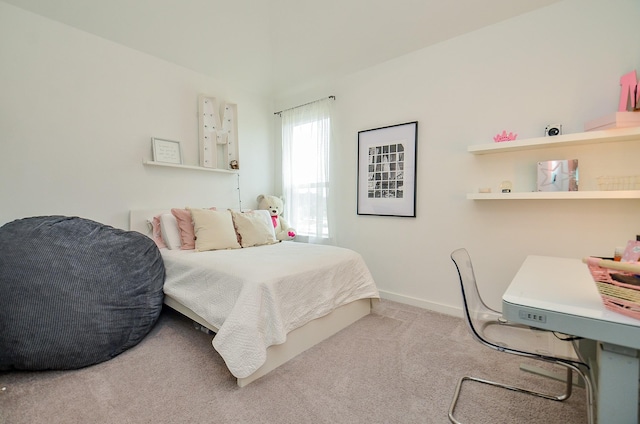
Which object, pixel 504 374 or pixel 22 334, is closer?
pixel 22 334

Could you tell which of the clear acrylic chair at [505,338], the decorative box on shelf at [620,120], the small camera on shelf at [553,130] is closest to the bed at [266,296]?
the clear acrylic chair at [505,338]

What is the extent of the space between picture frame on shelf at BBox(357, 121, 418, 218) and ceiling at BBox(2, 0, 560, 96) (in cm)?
80

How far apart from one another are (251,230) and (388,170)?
61.8 inches

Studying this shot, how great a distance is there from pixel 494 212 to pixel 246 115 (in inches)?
123

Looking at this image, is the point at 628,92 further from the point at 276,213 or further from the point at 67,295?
the point at 67,295

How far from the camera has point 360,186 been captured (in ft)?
10.5

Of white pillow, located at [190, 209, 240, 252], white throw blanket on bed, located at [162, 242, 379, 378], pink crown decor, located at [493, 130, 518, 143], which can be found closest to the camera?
white throw blanket on bed, located at [162, 242, 379, 378]

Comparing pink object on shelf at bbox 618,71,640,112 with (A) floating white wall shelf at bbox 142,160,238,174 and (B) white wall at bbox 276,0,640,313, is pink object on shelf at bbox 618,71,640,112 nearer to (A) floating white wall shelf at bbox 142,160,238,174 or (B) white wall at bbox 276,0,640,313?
(B) white wall at bbox 276,0,640,313

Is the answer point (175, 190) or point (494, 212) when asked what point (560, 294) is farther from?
point (175, 190)

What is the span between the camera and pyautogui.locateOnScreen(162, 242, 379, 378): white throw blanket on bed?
1581 millimetres

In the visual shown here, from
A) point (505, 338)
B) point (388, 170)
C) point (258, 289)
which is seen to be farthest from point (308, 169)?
point (505, 338)

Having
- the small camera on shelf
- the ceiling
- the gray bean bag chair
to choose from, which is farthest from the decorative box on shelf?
the gray bean bag chair

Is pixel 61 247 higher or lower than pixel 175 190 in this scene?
lower

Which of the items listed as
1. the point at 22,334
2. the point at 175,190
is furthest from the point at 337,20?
the point at 22,334
